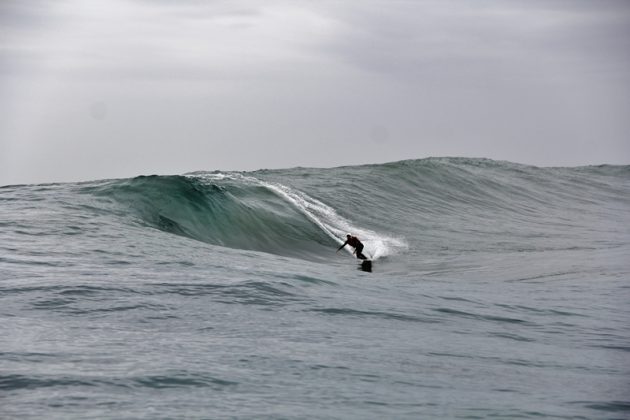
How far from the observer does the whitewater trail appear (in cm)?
1972

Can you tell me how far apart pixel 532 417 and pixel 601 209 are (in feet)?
88.9

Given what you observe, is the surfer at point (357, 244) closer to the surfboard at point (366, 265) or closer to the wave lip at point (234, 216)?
the surfboard at point (366, 265)

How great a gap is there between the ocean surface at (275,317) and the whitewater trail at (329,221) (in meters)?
0.14

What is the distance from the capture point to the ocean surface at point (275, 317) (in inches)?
241

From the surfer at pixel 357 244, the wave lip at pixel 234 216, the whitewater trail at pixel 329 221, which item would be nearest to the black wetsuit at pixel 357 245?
the surfer at pixel 357 244

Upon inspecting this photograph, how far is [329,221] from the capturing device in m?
21.8

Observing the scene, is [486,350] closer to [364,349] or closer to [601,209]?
[364,349]

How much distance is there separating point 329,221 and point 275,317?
513 inches

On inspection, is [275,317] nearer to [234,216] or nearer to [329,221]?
[234,216]

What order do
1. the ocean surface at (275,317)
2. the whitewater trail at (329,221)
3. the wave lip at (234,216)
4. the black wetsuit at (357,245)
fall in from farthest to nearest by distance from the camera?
the whitewater trail at (329,221) → the wave lip at (234,216) → the black wetsuit at (357,245) → the ocean surface at (275,317)

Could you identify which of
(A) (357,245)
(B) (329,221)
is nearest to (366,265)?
(A) (357,245)

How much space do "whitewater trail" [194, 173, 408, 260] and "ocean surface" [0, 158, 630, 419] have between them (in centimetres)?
14

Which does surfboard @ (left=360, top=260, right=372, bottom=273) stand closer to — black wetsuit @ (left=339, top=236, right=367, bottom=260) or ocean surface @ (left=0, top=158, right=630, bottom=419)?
ocean surface @ (left=0, top=158, right=630, bottom=419)

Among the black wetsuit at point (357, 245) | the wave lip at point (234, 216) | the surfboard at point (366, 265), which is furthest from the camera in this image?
the wave lip at point (234, 216)
